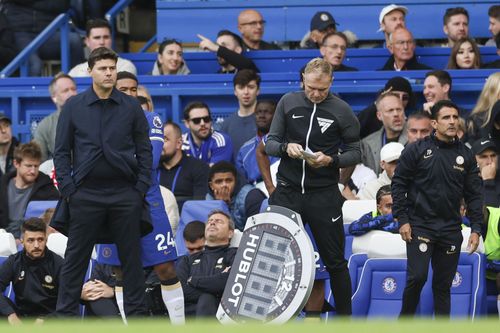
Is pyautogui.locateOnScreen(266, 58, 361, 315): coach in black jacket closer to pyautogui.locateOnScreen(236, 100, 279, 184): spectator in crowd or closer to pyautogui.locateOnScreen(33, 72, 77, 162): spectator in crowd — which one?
pyautogui.locateOnScreen(236, 100, 279, 184): spectator in crowd

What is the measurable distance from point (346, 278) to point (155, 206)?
1.42 metres

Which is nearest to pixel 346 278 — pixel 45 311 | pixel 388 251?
pixel 388 251

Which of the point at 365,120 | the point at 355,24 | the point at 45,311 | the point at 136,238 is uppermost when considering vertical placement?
the point at 355,24

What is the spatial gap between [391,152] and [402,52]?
2.28 meters

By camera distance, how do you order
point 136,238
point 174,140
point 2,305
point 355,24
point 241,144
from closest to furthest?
point 136,238 → point 2,305 → point 174,140 → point 241,144 → point 355,24

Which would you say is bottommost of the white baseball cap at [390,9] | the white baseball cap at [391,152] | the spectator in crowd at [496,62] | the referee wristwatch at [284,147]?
the white baseball cap at [391,152]

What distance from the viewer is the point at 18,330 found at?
3074 mm

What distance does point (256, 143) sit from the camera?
428 inches

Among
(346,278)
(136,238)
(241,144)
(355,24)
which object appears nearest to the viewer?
(136,238)

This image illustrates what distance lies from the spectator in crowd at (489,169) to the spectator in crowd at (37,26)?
565 centimetres

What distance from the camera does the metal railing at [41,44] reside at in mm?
13211

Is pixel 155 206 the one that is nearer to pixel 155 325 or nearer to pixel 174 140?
pixel 174 140

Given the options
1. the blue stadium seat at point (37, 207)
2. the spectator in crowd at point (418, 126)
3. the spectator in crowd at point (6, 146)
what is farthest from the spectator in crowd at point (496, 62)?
the spectator in crowd at point (6, 146)

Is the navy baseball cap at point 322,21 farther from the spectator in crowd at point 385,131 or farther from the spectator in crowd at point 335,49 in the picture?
the spectator in crowd at point 385,131
